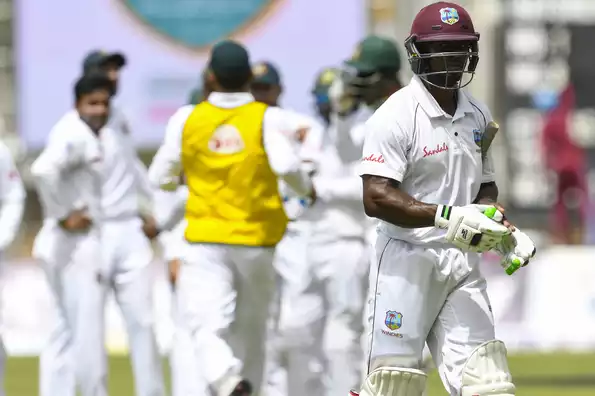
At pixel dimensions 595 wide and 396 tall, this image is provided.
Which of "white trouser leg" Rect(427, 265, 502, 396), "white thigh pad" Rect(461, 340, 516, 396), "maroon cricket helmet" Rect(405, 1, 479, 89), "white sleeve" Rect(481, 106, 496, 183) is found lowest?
"white thigh pad" Rect(461, 340, 516, 396)

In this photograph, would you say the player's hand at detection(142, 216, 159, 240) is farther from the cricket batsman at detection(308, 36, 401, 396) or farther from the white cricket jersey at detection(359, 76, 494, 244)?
the white cricket jersey at detection(359, 76, 494, 244)

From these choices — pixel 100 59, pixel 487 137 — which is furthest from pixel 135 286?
pixel 487 137

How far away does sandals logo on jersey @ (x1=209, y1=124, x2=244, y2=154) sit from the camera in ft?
28.7

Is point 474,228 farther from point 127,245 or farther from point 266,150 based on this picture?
point 127,245

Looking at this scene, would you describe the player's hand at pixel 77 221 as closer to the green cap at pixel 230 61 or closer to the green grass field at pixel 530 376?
the green cap at pixel 230 61

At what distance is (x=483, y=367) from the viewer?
704cm

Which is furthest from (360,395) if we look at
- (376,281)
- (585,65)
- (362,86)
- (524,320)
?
(585,65)

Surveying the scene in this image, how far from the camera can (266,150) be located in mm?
8742

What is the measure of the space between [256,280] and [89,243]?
1791 mm

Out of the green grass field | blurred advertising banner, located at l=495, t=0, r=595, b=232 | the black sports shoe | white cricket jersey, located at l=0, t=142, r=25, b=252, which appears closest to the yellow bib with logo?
the black sports shoe

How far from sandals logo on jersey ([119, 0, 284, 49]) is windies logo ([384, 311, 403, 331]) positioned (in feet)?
45.6

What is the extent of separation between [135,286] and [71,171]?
807 millimetres

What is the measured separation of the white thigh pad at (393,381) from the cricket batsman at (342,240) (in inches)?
133

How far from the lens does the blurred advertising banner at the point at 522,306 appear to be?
16609 millimetres
